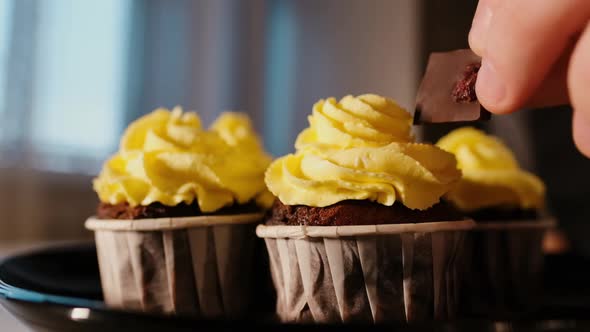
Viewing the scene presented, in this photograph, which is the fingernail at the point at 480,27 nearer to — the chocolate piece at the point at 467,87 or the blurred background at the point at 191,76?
the chocolate piece at the point at 467,87

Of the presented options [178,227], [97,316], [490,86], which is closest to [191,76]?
[178,227]

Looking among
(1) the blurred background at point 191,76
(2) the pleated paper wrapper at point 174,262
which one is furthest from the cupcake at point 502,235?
(2) the pleated paper wrapper at point 174,262

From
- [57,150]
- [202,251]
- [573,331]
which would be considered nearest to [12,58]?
[57,150]

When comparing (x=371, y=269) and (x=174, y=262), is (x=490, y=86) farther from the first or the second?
(x=174, y=262)

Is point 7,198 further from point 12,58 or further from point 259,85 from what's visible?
point 259,85

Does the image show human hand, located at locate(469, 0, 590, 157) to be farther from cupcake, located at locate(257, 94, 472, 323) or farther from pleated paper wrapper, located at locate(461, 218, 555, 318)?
pleated paper wrapper, located at locate(461, 218, 555, 318)

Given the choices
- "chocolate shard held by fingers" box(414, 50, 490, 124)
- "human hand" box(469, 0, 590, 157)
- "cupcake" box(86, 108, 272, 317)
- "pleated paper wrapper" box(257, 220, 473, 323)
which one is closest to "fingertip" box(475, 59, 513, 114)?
"human hand" box(469, 0, 590, 157)
